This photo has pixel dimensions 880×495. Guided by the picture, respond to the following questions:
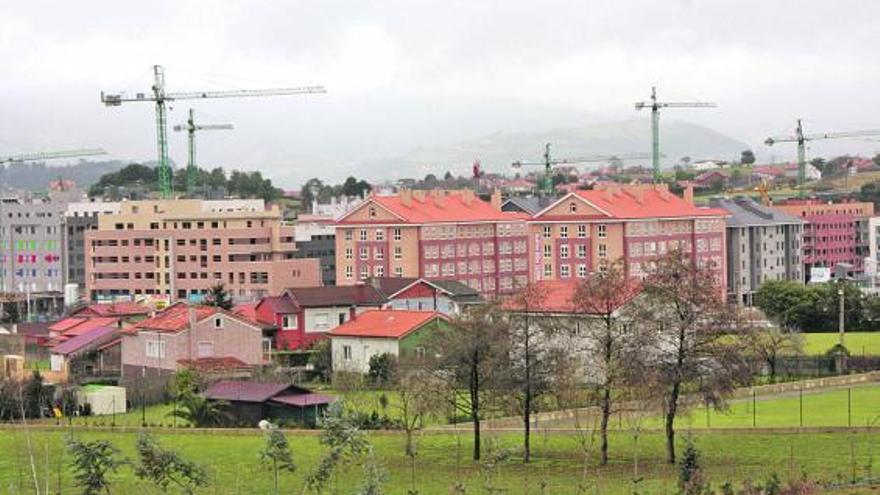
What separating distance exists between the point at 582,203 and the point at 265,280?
14746mm

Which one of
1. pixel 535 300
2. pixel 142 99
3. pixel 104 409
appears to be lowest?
pixel 104 409

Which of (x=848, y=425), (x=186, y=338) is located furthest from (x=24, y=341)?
(x=848, y=425)

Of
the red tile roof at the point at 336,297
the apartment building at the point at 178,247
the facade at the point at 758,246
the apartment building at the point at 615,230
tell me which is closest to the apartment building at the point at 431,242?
the apartment building at the point at 615,230

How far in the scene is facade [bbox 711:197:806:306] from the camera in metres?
79.4

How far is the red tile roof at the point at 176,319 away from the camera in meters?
45.2

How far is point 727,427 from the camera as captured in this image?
107 feet

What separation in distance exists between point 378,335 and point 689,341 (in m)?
17.0

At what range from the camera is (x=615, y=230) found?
232 feet

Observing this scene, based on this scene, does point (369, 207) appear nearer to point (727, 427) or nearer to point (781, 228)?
point (781, 228)

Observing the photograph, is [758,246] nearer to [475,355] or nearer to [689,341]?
[475,355]

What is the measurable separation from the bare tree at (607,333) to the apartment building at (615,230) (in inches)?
1408

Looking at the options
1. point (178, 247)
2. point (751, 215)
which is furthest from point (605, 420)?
point (751, 215)

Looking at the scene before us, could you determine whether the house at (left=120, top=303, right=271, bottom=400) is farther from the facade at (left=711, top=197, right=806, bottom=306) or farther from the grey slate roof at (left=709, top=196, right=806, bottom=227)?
the grey slate roof at (left=709, top=196, right=806, bottom=227)

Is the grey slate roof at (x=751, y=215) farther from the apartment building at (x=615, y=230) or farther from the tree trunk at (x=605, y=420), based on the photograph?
the tree trunk at (x=605, y=420)
